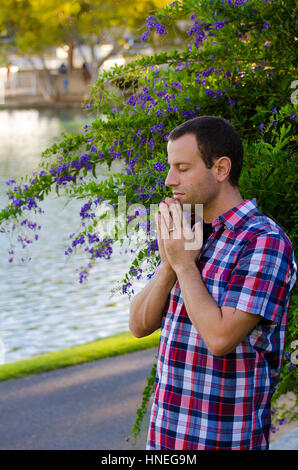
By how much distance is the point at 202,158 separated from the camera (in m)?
2.02

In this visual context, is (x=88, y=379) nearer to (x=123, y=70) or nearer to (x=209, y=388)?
(x=123, y=70)

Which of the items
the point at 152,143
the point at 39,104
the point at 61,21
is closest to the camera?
the point at 152,143

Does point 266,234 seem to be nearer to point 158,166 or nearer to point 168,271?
point 168,271

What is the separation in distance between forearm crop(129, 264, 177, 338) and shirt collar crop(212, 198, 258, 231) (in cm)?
20

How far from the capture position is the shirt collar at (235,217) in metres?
2.02

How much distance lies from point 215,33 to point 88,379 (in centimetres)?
327

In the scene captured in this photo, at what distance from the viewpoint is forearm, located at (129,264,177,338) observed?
2.05m

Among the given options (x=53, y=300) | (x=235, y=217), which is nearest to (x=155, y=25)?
(x=235, y=217)

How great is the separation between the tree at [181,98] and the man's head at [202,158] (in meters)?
1.01

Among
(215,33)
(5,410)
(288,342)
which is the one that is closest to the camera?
(288,342)

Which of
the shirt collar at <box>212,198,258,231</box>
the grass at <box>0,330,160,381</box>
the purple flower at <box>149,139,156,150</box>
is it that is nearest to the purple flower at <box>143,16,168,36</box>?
the purple flower at <box>149,139,156,150</box>

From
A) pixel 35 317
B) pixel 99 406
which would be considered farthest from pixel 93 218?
pixel 35 317

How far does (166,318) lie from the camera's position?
209 cm

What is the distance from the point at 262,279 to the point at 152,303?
352mm
